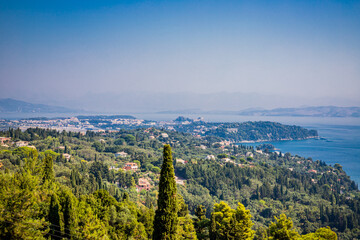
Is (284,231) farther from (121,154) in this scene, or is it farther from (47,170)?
(121,154)

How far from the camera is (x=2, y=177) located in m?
9.40

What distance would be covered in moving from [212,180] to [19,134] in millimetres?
34459

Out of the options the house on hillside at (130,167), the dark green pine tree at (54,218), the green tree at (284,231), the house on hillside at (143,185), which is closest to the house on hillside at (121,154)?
the house on hillside at (130,167)

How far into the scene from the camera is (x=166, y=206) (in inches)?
312

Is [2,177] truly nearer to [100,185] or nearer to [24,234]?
[24,234]

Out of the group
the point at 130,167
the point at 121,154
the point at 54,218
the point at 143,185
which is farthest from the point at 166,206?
the point at 121,154

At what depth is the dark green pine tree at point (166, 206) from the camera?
785cm

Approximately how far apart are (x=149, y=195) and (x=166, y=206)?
74.0 feet

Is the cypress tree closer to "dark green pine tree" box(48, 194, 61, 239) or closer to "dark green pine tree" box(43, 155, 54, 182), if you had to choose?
"dark green pine tree" box(48, 194, 61, 239)

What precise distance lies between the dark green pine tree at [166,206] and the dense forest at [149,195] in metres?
0.10

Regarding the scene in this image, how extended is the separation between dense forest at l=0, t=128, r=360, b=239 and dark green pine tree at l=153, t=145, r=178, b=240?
10cm

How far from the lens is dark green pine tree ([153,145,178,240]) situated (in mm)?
7852

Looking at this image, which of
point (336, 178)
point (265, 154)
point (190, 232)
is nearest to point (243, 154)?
point (265, 154)

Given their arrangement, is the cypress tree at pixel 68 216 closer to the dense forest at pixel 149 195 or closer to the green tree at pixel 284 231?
the dense forest at pixel 149 195
